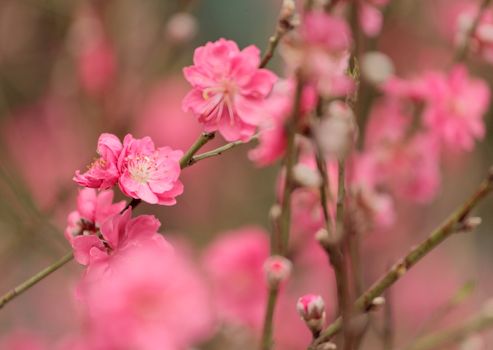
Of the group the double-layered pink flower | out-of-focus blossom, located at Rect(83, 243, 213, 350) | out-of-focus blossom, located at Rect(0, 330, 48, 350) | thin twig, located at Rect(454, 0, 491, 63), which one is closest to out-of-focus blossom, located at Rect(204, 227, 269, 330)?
out-of-focus blossom, located at Rect(0, 330, 48, 350)

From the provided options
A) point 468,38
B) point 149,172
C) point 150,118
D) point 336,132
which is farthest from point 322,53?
point 150,118

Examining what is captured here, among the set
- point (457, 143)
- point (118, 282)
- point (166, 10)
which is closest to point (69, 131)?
point (166, 10)

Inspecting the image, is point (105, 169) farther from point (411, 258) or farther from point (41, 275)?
point (411, 258)

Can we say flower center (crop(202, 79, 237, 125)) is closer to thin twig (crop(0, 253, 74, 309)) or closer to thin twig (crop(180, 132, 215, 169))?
thin twig (crop(180, 132, 215, 169))

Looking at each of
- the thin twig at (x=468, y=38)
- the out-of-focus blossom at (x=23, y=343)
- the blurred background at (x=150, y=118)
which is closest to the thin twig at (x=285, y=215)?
the thin twig at (x=468, y=38)

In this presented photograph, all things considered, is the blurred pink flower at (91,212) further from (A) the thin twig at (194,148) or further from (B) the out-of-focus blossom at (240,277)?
(B) the out-of-focus blossom at (240,277)
